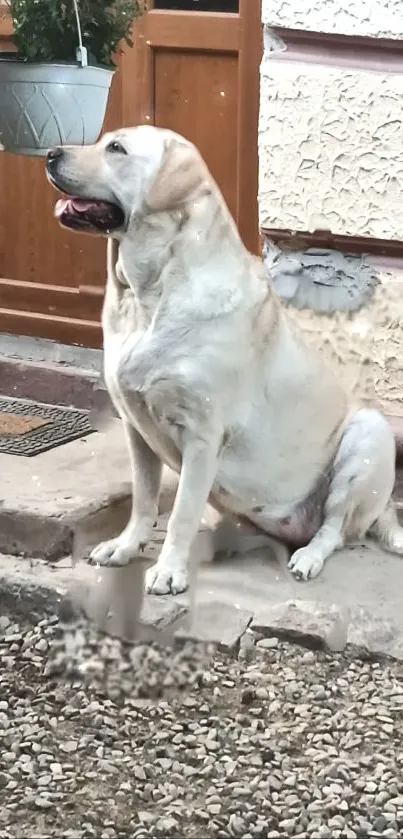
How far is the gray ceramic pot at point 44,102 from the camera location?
2.63 m

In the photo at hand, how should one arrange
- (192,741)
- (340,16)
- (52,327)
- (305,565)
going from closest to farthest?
(192,741) → (305,565) → (340,16) → (52,327)

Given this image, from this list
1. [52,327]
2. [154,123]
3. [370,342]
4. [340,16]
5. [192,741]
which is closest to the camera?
Result: [192,741]

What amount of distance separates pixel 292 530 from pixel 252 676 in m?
0.59

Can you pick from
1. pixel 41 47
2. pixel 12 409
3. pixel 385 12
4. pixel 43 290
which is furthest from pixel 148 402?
pixel 43 290

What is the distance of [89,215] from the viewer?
2.55m

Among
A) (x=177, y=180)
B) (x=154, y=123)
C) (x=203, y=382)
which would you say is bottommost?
(x=203, y=382)

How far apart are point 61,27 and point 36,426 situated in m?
1.65

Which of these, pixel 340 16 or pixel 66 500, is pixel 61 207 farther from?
pixel 340 16

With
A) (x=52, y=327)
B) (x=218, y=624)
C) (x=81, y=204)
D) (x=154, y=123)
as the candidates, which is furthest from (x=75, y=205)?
(x=52, y=327)

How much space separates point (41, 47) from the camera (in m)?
2.66

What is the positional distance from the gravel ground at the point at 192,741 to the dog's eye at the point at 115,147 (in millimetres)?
1066

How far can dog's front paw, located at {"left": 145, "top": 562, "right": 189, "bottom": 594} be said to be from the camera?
2715mm

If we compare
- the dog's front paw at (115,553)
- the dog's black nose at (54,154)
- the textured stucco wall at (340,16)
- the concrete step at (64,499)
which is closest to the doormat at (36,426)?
the concrete step at (64,499)

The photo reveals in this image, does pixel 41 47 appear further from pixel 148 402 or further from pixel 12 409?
pixel 12 409
